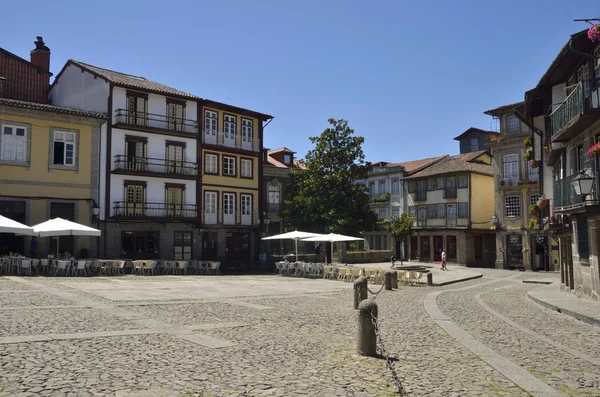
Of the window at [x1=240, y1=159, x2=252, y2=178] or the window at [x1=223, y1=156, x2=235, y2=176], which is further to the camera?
the window at [x1=240, y1=159, x2=252, y2=178]

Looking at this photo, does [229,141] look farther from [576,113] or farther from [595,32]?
[595,32]

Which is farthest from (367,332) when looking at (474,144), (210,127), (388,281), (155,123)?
(474,144)

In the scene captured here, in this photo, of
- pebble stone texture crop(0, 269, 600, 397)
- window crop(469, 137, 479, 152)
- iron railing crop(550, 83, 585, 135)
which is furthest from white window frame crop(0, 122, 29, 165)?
window crop(469, 137, 479, 152)

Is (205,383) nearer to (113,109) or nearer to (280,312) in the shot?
(280,312)

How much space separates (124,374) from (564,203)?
15490mm

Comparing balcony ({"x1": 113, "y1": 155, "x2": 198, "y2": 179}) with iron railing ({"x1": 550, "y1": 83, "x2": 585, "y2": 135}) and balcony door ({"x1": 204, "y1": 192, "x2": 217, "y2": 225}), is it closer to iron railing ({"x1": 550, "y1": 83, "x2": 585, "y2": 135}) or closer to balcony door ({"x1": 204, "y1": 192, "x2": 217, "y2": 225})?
balcony door ({"x1": 204, "y1": 192, "x2": 217, "y2": 225})

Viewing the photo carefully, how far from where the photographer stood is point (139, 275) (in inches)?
1053

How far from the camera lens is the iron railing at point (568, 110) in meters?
16.1

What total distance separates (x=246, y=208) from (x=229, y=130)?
5542mm

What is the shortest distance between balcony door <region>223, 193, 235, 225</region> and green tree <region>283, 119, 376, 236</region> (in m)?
3.56

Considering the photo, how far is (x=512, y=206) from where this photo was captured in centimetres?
4212

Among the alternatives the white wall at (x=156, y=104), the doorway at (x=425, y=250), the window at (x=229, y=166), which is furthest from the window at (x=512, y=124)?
the white wall at (x=156, y=104)

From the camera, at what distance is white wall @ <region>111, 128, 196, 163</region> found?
1270 inches

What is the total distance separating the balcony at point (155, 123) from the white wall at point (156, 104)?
13.4 inches
